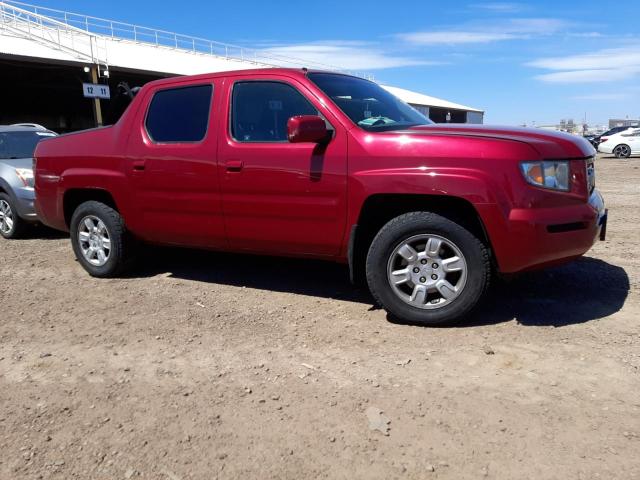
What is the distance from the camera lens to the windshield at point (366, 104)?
13.9ft

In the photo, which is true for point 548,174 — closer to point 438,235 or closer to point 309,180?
point 438,235

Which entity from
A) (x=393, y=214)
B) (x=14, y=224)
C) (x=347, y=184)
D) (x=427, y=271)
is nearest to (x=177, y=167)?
(x=347, y=184)

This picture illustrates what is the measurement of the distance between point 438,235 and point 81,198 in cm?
376

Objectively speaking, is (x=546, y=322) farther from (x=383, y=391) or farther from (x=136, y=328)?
(x=136, y=328)

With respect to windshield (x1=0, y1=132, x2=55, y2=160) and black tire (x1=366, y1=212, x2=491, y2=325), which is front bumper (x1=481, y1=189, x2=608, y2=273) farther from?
windshield (x1=0, y1=132, x2=55, y2=160)

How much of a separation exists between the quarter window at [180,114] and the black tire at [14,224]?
12.4 feet

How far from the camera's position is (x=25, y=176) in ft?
25.2

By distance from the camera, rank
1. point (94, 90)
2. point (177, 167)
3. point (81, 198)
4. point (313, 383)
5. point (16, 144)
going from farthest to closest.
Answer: point (94, 90)
point (16, 144)
point (81, 198)
point (177, 167)
point (313, 383)

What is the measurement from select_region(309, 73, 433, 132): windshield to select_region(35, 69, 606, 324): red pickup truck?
0.06 feet

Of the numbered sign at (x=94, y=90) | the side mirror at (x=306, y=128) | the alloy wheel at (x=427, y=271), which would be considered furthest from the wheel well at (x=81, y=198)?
the numbered sign at (x=94, y=90)

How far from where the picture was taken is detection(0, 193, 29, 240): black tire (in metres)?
7.69

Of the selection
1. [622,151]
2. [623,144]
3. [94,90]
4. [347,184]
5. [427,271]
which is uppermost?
[94,90]

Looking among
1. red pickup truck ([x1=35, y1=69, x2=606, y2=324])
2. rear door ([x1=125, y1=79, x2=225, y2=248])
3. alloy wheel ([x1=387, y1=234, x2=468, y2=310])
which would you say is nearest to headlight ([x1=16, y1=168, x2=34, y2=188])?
red pickup truck ([x1=35, y1=69, x2=606, y2=324])

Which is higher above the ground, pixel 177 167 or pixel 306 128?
pixel 306 128
